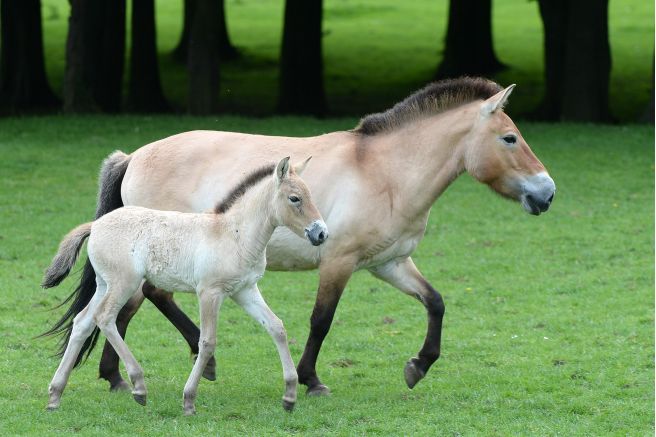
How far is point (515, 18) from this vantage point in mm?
42500

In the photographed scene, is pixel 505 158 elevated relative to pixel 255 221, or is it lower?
elevated

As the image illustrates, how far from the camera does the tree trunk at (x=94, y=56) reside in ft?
65.4

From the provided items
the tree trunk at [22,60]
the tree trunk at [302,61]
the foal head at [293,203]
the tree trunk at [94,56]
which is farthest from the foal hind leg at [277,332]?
the tree trunk at [22,60]

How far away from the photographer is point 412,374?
812 cm

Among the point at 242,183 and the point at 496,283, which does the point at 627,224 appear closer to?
the point at 496,283

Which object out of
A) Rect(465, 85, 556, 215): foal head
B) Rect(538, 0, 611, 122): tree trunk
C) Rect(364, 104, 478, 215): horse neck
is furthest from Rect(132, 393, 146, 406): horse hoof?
Rect(538, 0, 611, 122): tree trunk

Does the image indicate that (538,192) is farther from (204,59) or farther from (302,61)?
(302,61)

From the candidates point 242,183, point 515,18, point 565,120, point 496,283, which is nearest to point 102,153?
point 496,283

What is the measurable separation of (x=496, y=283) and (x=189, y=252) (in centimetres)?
561

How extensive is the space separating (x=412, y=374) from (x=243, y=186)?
1.94 metres

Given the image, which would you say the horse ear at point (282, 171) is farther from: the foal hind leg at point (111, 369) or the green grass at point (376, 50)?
the green grass at point (376, 50)

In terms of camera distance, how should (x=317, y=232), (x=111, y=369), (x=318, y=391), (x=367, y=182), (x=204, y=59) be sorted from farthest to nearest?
(x=204, y=59)
(x=367, y=182)
(x=111, y=369)
(x=318, y=391)
(x=317, y=232)

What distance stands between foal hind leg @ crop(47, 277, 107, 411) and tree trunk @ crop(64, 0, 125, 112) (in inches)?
515

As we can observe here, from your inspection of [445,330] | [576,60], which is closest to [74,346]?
[445,330]
